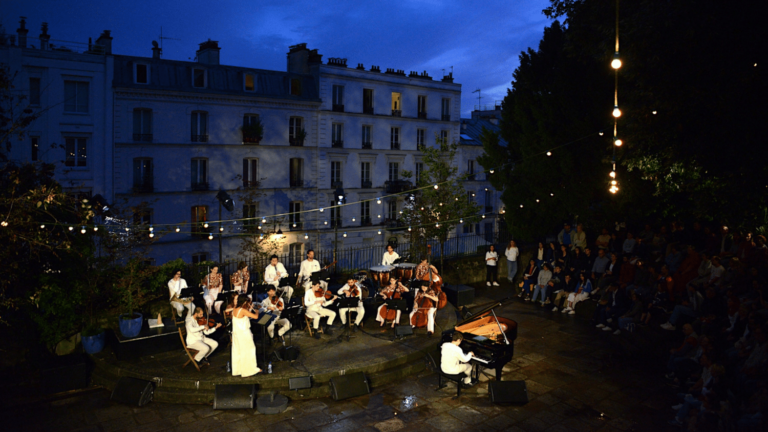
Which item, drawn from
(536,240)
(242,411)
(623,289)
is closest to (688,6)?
(623,289)

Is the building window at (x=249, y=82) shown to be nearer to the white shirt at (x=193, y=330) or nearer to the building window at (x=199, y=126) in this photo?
the building window at (x=199, y=126)

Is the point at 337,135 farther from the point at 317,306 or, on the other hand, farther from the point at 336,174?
the point at 317,306

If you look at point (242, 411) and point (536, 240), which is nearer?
point (242, 411)

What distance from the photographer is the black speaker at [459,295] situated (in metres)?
15.8

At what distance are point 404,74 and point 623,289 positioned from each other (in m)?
26.5

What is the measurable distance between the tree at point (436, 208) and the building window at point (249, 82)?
47.9ft

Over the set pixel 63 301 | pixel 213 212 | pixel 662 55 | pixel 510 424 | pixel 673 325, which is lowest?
pixel 510 424

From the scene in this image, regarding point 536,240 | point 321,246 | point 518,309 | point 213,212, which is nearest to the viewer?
point 518,309

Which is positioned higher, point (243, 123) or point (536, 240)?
point (243, 123)

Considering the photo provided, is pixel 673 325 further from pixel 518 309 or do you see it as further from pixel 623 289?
pixel 518 309

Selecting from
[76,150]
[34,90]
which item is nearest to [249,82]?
[76,150]

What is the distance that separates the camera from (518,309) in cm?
1576

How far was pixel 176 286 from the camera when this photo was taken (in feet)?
41.3

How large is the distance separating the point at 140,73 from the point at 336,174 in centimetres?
1294
